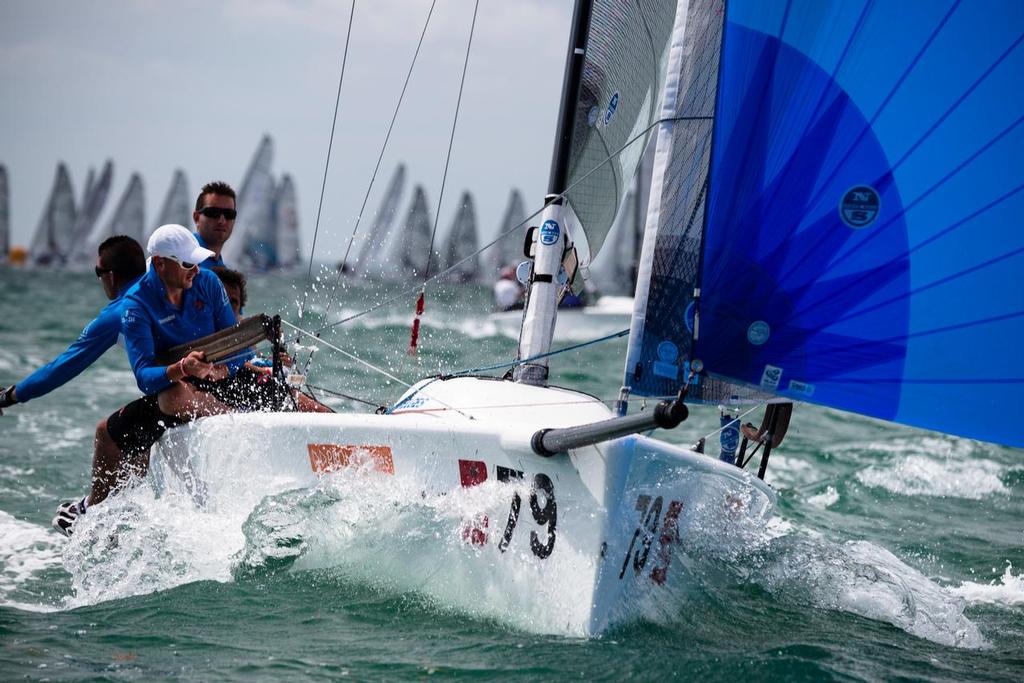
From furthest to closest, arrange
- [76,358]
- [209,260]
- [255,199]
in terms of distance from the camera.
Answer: [255,199]
[209,260]
[76,358]

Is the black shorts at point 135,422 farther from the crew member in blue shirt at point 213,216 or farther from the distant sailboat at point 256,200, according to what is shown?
the distant sailboat at point 256,200

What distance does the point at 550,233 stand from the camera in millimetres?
4289

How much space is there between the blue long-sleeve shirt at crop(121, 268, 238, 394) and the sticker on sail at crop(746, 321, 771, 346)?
225 cm

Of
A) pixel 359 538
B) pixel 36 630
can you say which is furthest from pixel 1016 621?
pixel 36 630

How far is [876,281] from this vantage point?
11.2 ft

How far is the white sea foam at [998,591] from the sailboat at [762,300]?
1410 millimetres

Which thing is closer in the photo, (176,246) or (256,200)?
(176,246)

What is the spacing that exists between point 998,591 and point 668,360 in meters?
2.07

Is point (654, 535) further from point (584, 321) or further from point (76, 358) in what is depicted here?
point (584, 321)

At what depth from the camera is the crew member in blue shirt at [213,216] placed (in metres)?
5.10

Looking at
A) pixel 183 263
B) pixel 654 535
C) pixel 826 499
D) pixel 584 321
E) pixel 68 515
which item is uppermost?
pixel 183 263

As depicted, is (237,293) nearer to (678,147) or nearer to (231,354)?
(231,354)

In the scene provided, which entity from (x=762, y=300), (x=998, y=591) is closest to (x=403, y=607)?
(x=762, y=300)

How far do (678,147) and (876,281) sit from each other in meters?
0.77
